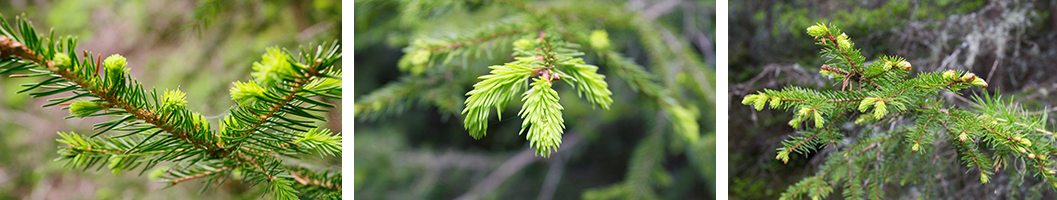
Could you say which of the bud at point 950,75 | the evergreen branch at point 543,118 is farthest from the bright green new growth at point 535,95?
the bud at point 950,75

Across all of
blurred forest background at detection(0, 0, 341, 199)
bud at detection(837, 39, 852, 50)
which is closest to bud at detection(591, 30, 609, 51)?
bud at detection(837, 39, 852, 50)

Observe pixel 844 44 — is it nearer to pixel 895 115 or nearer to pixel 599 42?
pixel 895 115

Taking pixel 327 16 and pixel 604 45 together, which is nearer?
pixel 604 45

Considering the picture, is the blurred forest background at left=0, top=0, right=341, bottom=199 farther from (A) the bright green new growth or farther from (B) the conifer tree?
(B) the conifer tree

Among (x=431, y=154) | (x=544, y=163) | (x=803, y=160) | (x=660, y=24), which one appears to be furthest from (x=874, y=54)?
(x=431, y=154)

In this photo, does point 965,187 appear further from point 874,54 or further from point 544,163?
point 544,163

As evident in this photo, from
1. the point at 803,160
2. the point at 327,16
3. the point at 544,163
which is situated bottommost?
the point at 544,163

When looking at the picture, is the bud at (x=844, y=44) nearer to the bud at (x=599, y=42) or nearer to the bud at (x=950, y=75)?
the bud at (x=950, y=75)
